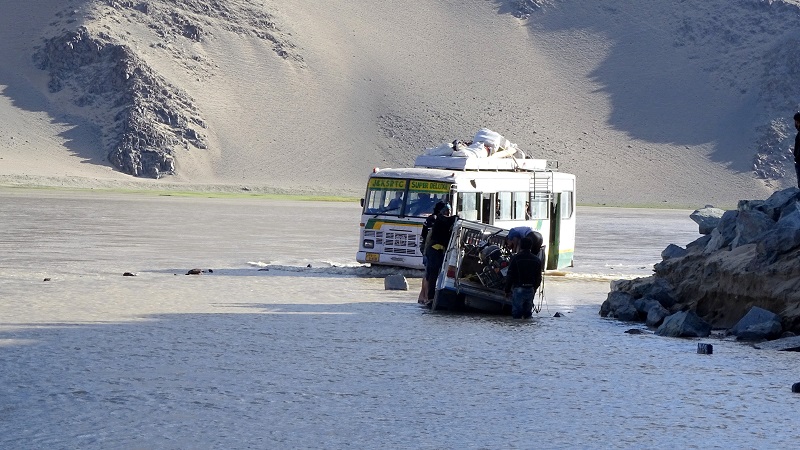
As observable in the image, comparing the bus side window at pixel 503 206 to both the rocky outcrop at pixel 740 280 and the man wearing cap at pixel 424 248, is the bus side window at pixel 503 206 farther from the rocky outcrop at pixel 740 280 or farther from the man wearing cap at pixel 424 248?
the man wearing cap at pixel 424 248

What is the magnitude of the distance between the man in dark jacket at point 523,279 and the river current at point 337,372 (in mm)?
460

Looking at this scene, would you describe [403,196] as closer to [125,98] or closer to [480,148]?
[480,148]

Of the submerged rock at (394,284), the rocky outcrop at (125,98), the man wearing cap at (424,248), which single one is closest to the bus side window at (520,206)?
the submerged rock at (394,284)

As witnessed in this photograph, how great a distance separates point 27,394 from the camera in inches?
448

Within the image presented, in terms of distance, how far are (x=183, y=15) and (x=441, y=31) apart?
29377 millimetres

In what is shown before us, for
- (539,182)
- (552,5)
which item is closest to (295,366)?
(539,182)

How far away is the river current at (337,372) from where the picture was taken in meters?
10.3

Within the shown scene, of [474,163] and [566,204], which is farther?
[566,204]

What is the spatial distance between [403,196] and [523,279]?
332 inches

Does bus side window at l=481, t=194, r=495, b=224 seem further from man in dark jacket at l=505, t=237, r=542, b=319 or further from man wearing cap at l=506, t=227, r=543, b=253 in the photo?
man in dark jacket at l=505, t=237, r=542, b=319

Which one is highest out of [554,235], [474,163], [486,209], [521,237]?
[474,163]

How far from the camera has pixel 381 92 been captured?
127 m

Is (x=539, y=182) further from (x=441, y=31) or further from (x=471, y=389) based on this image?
(x=441, y=31)

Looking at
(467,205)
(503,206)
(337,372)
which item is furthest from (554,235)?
(337,372)
